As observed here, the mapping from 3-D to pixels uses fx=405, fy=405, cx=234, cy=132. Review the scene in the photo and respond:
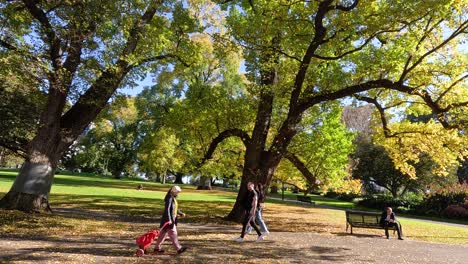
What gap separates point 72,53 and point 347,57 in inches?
436

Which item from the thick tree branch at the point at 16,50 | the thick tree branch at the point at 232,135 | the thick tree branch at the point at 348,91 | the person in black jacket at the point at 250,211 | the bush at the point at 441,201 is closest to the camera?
the person in black jacket at the point at 250,211

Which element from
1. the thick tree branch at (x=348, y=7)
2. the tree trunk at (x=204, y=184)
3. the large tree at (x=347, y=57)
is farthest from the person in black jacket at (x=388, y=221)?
the tree trunk at (x=204, y=184)

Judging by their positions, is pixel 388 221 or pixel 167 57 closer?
pixel 388 221

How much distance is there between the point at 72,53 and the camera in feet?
Answer: 48.5

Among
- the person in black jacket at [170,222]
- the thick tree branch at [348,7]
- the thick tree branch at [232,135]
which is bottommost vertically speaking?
the person in black jacket at [170,222]

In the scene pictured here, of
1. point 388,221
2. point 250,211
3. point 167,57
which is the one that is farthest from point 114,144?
point 250,211

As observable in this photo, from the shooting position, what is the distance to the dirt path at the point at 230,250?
8758mm

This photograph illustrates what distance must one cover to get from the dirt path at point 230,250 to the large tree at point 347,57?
4.88 metres

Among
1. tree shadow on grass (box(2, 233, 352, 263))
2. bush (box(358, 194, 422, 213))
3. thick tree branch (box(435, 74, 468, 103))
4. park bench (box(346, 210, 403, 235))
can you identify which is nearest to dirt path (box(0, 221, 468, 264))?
tree shadow on grass (box(2, 233, 352, 263))

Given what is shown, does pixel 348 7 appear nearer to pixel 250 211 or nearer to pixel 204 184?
pixel 250 211

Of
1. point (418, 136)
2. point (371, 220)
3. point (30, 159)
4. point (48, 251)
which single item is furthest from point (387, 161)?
point (48, 251)

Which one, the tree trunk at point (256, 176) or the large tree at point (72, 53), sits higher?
the large tree at point (72, 53)

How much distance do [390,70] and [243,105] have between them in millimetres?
7160

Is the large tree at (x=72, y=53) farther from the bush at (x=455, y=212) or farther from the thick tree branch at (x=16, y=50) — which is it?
the bush at (x=455, y=212)
